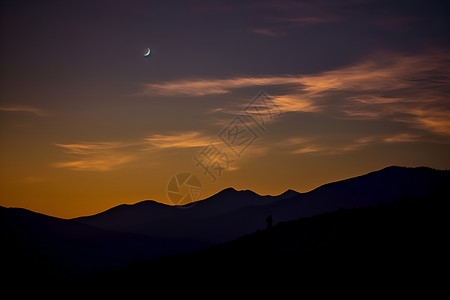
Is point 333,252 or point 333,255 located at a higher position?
point 333,252

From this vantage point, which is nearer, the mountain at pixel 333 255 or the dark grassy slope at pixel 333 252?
the mountain at pixel 333 255

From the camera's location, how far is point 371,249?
2670cm

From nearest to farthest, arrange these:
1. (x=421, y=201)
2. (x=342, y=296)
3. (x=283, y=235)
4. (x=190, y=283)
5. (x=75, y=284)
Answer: (x=342, y=296)
(x=190, y=283)
(x=421, y=201)
(x=283, y=235)
(x=75, y=284)

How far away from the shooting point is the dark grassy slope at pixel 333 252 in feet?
80.1

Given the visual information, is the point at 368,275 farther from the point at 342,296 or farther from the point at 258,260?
the point at 258,260

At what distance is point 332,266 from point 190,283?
32.5ft

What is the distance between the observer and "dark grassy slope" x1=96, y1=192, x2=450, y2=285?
24.4 meters

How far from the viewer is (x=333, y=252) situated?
2847 cm

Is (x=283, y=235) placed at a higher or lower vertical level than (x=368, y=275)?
higher

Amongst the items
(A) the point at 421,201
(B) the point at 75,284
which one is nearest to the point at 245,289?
(A) the point at 421,201

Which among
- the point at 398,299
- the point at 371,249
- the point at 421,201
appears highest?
the point at 421,201

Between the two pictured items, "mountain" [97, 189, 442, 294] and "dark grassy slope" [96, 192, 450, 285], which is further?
"dark grassy slope" [96, 192, 450, 285]

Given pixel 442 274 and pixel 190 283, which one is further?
pixel 190 283

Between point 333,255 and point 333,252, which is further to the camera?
point 333,252
